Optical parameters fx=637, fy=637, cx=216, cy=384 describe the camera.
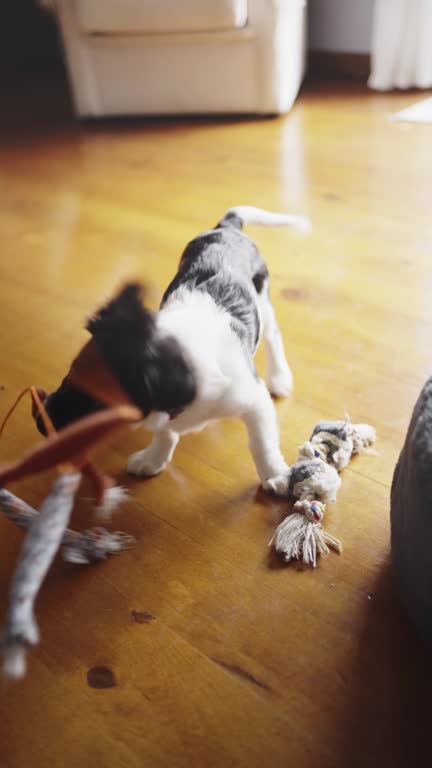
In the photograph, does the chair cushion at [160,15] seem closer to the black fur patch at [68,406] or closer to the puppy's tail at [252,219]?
the puppy's tail at [252,219]

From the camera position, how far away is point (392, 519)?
0.89 m

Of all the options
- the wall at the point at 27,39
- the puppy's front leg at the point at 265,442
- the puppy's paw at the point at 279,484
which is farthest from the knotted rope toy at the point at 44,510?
the wall at the point at 27,39

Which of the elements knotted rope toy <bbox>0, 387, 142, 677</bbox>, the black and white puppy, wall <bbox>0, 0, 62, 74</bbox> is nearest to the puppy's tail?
the black and white puppy

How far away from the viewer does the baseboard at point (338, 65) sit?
10.3ft

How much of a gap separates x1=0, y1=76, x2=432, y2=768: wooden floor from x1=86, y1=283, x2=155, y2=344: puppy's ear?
0.06 m

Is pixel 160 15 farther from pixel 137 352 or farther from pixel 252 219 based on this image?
pixel 137 352

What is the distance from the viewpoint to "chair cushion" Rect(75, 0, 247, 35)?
2.45 meters

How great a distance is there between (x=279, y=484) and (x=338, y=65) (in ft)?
9.25

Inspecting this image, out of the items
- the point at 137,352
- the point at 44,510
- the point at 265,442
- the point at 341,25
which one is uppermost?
the point at 137,352

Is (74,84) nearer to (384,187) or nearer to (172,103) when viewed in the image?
(172,103)

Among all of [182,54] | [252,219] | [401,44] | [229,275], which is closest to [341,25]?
[401,44]

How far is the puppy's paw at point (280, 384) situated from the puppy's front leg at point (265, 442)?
0.20 metres

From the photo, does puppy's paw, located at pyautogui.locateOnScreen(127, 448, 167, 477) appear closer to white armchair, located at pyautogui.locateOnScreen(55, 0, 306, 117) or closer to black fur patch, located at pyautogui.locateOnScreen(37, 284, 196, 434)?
black fur patch, located at pyautogui.locateOnScreen(37, 284, 196, 434)

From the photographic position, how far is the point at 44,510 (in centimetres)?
65
